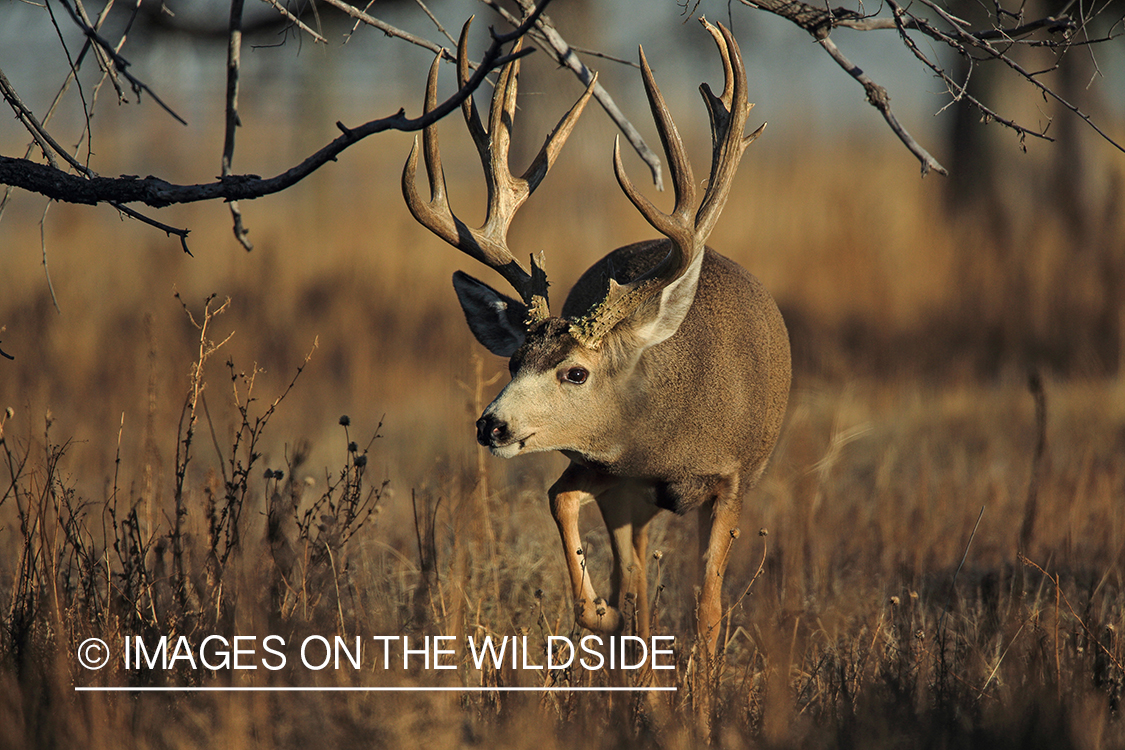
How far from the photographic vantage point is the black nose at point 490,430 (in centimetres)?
367

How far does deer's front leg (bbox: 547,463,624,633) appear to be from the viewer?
162 inches

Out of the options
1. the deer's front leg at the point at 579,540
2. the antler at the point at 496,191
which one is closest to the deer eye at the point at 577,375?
the antler at the point at 496,191

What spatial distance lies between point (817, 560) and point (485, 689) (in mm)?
2594

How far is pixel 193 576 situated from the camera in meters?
3.59

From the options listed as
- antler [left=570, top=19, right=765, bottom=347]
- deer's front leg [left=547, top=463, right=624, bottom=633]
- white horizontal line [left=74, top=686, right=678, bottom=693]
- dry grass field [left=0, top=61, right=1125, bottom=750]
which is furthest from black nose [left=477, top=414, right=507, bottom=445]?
white horizontal line [left=74, top=686, right=678, bottom=693]

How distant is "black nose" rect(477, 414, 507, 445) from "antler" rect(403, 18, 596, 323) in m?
0.56

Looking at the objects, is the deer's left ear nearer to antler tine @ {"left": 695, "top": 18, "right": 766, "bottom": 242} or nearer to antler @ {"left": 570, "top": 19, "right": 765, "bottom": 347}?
antler @ {"left": 570, "top": 19, "right": 765, "bottom": 347}

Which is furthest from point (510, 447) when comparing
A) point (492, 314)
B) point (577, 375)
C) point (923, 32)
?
point (923, 32)

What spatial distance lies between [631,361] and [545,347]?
1.20ft

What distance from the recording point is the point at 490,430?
3.67 metres

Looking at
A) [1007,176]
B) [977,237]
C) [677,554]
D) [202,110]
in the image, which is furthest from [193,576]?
[202,110]

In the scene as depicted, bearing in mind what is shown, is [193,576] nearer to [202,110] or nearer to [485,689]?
[485,689]

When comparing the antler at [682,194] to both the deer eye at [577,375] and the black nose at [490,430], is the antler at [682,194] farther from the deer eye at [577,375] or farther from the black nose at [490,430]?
the black nose at [490,430]

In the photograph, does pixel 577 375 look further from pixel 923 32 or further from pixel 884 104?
pixel 923 32
